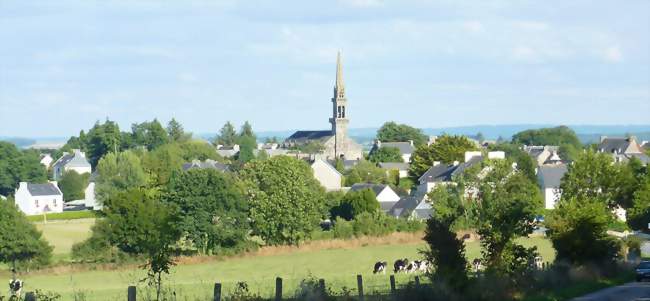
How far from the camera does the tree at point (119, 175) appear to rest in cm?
12649

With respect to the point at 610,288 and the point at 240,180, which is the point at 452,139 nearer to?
the point at 240,180

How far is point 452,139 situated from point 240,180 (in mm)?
56882

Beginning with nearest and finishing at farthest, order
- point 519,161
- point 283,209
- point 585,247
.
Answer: point 585,247, point 283,209, point 519,161

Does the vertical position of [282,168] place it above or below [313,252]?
above

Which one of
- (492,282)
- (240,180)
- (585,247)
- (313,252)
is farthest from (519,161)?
(492,282)

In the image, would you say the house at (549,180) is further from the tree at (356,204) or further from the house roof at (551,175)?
the tree at (356,204)

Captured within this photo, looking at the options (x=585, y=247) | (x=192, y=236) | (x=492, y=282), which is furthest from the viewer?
(x=192, y=236)

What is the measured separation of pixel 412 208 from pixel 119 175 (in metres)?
41.3

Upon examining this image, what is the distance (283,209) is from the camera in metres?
79.4

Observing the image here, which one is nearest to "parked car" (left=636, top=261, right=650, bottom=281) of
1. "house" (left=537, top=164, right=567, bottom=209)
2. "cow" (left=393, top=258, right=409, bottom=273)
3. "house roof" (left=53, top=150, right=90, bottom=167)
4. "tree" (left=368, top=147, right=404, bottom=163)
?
"cow" (left=393, top=258, right=409, bottom=273)

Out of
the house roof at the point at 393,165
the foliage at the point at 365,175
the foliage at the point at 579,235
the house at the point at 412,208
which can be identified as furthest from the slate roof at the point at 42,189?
the foliage at the point at 579,235

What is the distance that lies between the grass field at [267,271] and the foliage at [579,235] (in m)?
6.38

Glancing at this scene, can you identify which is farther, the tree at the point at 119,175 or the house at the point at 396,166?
the house at the point at 396,166

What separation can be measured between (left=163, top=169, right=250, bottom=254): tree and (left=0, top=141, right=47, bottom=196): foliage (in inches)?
3439
